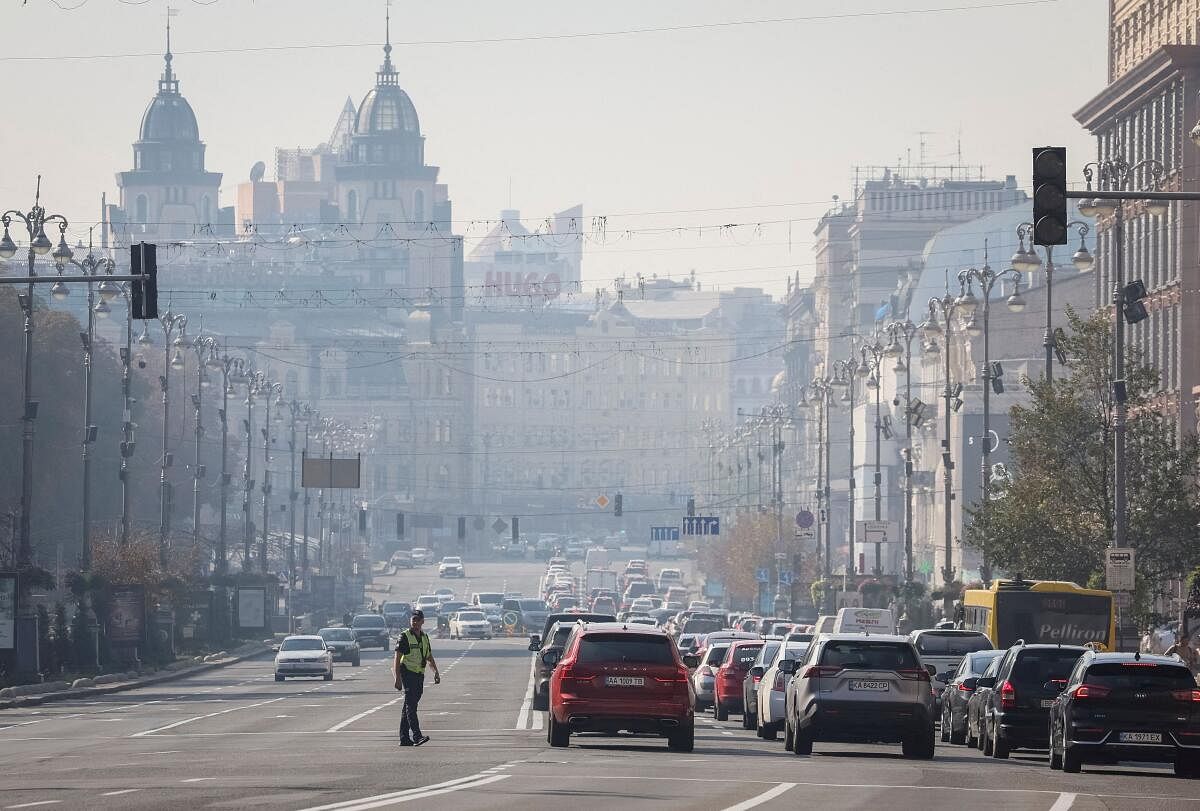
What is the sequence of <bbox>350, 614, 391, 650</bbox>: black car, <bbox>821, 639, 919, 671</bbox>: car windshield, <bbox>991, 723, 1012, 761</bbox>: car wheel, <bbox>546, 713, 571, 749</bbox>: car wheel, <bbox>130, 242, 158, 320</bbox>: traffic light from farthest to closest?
<bbox>350, 614, 391, 650</bbox>: black car < <bbox>130, 242, 158, 320</bbox>: traffic light < <bbox>991, 723, 1012, 761</bbox>: car wheel < <bbox>546, 713, 571, 749</bbox>: car wheel < <bbox>821, 639, 919, 671</bbox>: car windshield

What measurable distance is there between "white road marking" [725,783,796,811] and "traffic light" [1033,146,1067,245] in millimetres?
7457

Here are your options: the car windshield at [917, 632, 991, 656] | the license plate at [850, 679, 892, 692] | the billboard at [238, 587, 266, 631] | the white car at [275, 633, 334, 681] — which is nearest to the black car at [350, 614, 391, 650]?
the billboard at [238, 587, 266, 631]

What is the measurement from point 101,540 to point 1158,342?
35728 millimetres

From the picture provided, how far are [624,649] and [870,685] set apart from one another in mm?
3113

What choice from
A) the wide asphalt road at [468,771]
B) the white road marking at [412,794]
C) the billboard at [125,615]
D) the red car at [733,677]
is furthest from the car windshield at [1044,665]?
the billboard at [125,615]

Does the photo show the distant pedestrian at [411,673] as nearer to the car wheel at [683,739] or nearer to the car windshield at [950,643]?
the car wheel at [683,739]

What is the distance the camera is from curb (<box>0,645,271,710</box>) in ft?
164

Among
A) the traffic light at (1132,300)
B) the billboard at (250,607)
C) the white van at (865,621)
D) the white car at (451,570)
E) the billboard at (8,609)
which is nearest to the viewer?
the traffic light at (1132,300)

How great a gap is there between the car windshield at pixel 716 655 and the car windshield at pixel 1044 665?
55.4 ft

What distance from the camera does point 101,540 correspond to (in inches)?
2938

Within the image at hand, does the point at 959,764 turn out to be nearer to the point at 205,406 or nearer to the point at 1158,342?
the point at 1158,342

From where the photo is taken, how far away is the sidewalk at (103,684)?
167 feet

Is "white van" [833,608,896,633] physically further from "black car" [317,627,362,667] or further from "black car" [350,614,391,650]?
"black car" [350,614,391,650]

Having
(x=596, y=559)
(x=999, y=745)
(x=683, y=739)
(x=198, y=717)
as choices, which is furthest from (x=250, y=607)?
(x=596, y=559)
